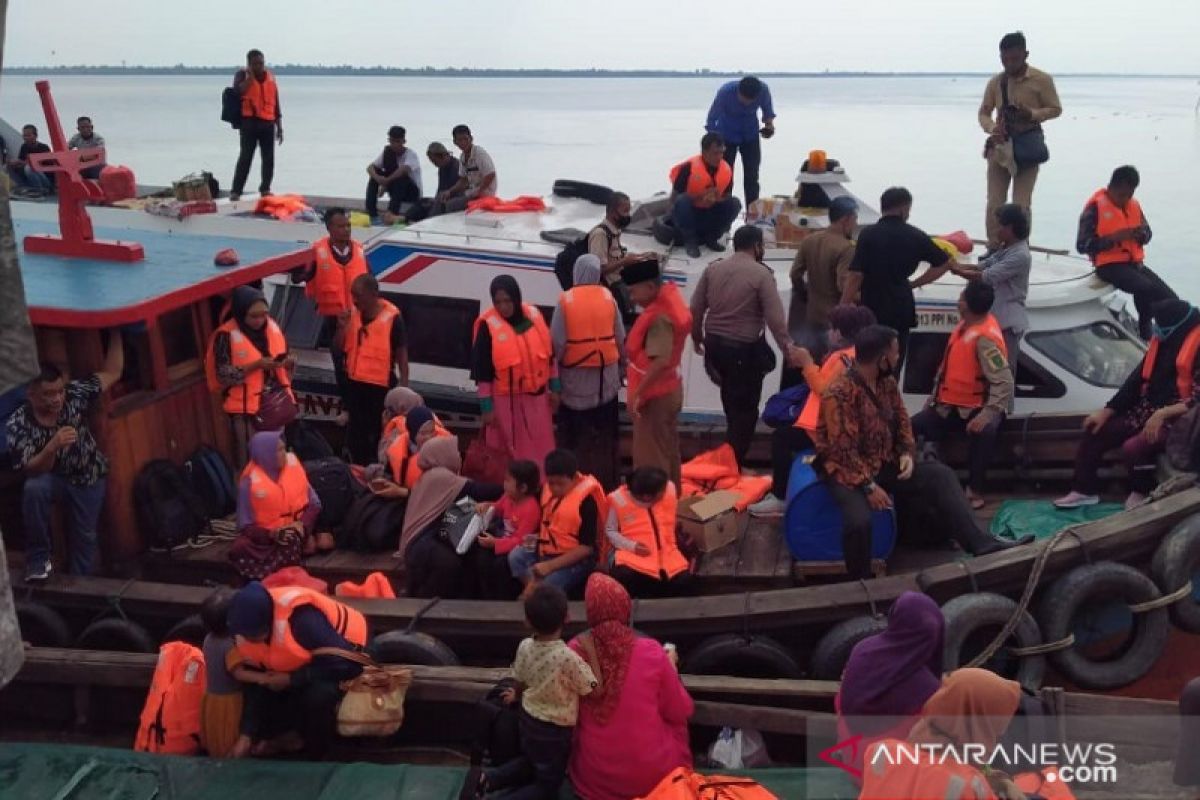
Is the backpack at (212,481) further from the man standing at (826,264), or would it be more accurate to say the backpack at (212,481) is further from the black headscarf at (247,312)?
the man standing at (826,264)

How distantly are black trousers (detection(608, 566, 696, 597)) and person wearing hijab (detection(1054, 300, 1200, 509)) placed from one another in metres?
2.31

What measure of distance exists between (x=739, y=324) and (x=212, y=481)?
3225 mm

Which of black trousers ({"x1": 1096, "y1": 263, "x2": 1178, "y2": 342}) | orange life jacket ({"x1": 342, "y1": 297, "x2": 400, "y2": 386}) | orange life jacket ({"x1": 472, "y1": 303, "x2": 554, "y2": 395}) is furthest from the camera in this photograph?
black trousers ({"x1": 1096, "y1": 263, "x2": 1178, "y2": 342})

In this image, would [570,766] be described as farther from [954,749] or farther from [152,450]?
[152,450]

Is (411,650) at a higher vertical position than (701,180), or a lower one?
lower

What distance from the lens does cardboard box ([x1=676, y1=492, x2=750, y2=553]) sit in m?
6.07

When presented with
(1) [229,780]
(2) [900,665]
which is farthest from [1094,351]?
(1) [229,780]

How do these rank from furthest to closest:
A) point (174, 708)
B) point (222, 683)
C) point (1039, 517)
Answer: point (1039, 517) < point (174, 708) < point (222, 683)

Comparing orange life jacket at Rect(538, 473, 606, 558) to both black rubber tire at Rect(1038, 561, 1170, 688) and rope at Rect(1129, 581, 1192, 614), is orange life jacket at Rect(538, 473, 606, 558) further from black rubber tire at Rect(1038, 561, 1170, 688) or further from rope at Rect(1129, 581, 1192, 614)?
rope at Rect(1129, 581, 1192, 614)

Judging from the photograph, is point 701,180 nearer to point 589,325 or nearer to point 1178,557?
point 589,325

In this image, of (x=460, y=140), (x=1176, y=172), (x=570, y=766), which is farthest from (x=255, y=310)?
(x=1176, y=172)

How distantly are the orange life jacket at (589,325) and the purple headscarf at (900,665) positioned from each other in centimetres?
301

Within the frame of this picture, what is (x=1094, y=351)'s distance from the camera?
25.9ft

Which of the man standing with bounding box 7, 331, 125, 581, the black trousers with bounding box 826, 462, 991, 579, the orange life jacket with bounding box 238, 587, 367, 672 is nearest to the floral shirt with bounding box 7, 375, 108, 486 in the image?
the man standing with bounding box 7, 331, 125, 581
